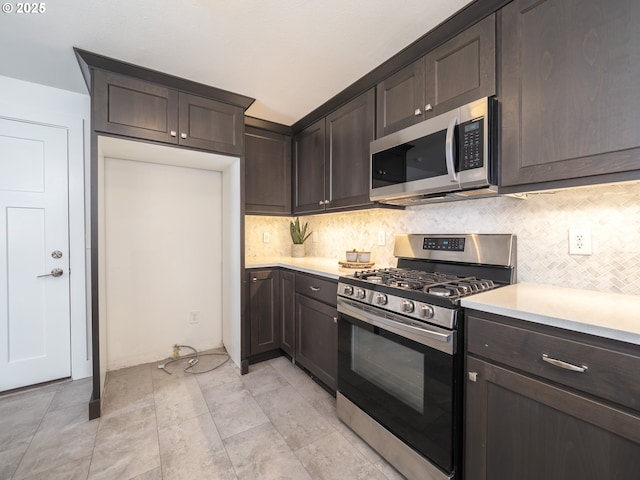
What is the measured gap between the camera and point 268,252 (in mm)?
3326

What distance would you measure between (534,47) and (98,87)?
2.49m

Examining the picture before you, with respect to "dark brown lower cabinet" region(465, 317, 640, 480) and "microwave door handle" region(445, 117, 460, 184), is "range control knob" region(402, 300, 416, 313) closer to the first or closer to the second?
"dark brown lower cabinet" region(465, 317, 640, 480)

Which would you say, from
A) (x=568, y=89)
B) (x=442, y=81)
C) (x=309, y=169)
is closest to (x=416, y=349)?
(x=568, y=89)

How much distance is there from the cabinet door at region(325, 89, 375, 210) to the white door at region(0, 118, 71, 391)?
7.19 ft

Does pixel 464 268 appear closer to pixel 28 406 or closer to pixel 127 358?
pixel 127 358

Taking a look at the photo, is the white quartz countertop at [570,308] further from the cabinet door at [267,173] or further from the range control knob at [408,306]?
the cabinet door at [267,173]

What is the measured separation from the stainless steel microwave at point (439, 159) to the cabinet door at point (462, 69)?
9cm

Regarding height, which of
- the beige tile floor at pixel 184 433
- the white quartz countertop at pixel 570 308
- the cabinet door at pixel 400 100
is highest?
the cabinet door at pixel 400 100

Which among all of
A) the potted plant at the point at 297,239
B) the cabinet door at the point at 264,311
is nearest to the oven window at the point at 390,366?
the cabinet door at the point at 264,311

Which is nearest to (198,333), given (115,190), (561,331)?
(115,190)

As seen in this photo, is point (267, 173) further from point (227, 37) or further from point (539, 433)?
point (539, 433)

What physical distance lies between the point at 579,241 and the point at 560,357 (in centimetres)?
73

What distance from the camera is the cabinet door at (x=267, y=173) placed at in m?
2.88

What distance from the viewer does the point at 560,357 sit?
0.95m
